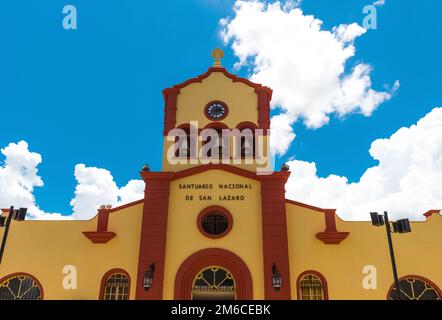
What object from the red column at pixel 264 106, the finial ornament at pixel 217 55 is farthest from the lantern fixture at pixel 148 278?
the finial ornament at pixel 217 55

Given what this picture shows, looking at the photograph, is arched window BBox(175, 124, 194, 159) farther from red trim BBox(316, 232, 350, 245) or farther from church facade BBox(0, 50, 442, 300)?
red trim BBox(316, 232, 350, 245)

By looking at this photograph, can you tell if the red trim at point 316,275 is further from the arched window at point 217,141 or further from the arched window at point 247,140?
the arched window at point 217,141

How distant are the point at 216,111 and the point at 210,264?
8.50 m

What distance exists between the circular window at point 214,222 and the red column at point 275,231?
5.66 feet

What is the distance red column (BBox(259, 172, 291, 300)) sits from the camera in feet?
50.4

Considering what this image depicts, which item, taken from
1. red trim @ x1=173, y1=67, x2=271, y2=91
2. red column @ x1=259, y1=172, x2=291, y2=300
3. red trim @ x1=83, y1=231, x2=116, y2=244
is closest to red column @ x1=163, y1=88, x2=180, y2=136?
red trim @ x1=173, y1=67, x2=271, y2=91

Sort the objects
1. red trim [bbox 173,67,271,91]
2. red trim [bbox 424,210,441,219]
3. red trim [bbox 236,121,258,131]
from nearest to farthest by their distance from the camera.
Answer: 1. red trim [bbox 424,210,441,219]
2. red trim [bbox 236,121,258,131]
3. red trim [bbox 173,67,271,91]

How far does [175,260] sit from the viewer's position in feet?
52.7

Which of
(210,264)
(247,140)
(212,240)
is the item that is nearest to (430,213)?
(247,140)

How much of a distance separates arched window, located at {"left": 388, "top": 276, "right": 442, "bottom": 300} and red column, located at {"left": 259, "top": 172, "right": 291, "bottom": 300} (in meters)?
4.80

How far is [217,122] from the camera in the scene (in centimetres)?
1973

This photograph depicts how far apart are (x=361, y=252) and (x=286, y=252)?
3.48 meters
